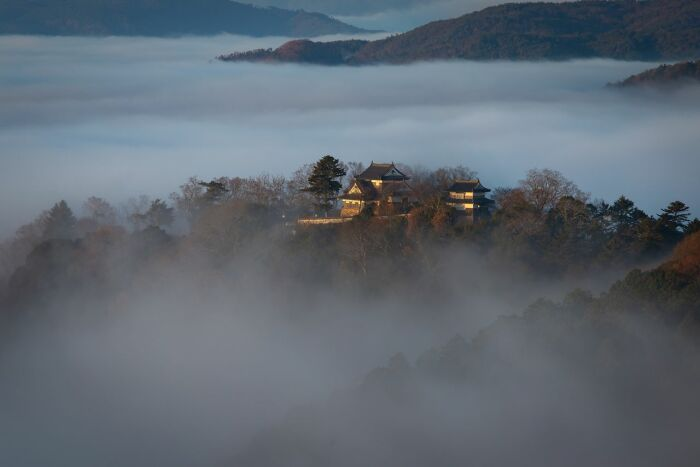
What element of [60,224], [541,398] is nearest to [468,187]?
[541,398]

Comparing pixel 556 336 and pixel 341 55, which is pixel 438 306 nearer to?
pixel 556 336

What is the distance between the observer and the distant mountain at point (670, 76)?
6234 cm

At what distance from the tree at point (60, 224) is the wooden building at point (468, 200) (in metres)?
15.9

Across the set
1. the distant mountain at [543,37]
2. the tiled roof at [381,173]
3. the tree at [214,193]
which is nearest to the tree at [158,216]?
the tree at [214,193]

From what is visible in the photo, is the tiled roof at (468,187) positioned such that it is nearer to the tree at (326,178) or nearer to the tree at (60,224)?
the tree at (326,178)

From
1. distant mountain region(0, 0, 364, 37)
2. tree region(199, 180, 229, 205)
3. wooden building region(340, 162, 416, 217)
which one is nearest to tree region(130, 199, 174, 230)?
tree region(199, 180, 229, 205)

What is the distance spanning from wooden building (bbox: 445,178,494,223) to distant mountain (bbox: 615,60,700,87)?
118 feet

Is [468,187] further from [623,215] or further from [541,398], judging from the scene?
[541,398]

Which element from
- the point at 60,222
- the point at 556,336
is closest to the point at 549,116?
the point at 60,222

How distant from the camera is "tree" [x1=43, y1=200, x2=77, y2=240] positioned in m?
38.8

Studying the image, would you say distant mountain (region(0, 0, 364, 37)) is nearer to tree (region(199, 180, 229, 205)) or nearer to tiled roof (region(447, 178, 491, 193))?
tree (region(199, 180, 229, 205))

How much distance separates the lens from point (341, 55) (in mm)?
87062

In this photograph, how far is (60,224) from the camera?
39.2 meters

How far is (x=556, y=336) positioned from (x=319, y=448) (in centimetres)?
494
